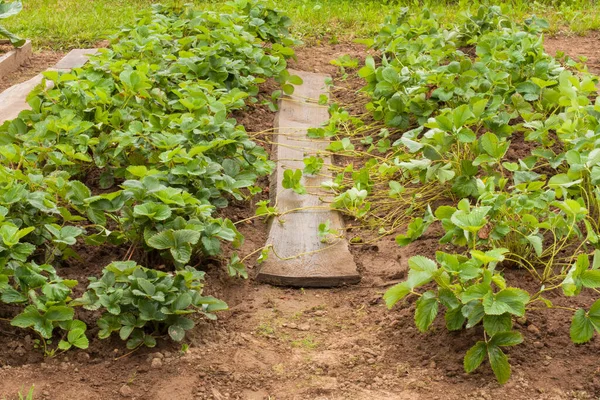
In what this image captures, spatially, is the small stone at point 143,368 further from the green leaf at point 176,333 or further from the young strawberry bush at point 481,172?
the young strawberry bush at point 481,172

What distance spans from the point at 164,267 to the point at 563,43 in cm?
474

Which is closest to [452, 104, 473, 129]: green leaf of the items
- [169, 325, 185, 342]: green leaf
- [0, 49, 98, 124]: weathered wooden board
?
[169, 325, 185, 342]: green leaf

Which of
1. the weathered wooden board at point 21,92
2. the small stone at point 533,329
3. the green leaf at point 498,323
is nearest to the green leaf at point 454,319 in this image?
the green leaf at point 498,323

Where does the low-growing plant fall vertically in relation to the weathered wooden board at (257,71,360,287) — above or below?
above

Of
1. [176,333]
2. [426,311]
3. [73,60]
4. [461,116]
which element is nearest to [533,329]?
[426,311]

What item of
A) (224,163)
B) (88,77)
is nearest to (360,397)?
(224,163)

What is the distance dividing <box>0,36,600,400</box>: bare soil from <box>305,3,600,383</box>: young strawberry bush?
0.09 meters

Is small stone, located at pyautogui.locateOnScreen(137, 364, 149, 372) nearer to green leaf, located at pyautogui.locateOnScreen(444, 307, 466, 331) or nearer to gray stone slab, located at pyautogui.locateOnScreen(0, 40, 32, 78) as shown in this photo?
green leaf, located at pyautogui.locateOnScreen(444, 307, 466, 331)

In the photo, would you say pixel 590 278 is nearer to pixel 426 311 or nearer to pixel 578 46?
pixel 426 311

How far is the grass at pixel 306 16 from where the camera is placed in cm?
748

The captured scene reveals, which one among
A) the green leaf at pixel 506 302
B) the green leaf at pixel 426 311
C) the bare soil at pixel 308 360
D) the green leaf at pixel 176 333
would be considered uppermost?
the green leaf at pixel 506 302

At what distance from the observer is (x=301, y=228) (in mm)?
4289

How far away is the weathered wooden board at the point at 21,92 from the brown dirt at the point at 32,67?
0.22 metres

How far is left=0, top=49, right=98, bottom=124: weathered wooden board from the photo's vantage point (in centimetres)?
527
